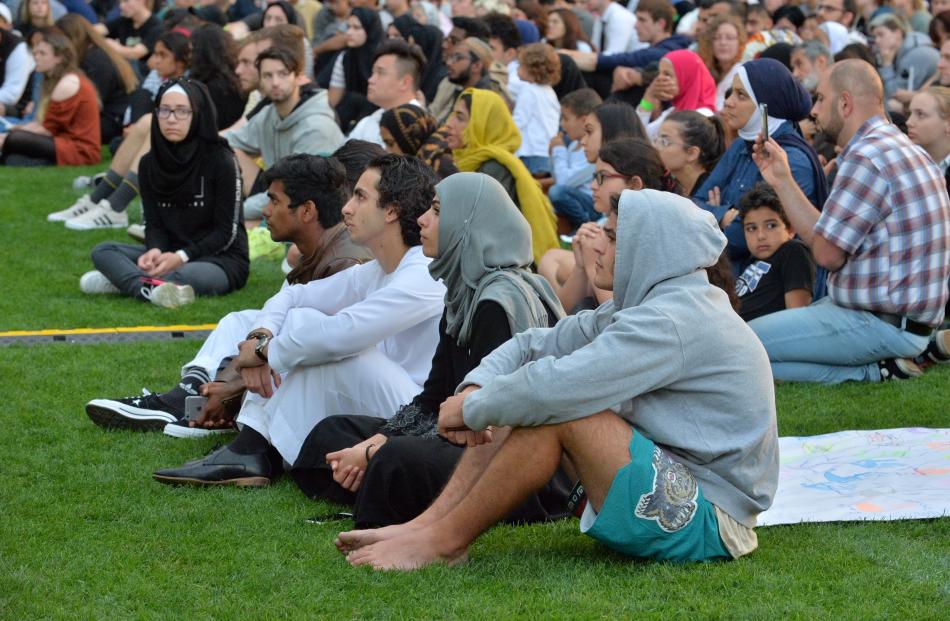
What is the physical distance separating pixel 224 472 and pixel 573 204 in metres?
5.27

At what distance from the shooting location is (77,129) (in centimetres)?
1345

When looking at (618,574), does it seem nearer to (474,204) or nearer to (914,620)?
(914,620)

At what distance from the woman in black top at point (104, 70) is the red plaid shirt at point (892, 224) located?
962 cm

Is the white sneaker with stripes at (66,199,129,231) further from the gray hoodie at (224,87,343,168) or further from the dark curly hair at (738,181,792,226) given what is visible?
the dark curly hair at (738,181,792,226)

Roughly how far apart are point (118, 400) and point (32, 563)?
6.31ft

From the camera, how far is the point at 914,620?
3525mm

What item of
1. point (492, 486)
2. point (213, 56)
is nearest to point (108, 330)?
point (213, 56)

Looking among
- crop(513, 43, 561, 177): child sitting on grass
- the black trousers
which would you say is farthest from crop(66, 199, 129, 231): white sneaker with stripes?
the black trousers

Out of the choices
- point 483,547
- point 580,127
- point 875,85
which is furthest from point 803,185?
point 483,547

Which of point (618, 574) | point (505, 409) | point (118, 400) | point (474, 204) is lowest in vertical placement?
point (118, 400)

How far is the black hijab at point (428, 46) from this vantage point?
12.4 meters

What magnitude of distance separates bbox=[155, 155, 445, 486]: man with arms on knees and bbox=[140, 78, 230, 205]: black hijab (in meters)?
3.38

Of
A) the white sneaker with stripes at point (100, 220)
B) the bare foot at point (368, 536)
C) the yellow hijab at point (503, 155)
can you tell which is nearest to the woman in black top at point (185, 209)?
the yellow hijab at point (503, 155)

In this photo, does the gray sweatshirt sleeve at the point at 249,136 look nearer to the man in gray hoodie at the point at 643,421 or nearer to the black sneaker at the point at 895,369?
the black sneaker at the point at 895,369
